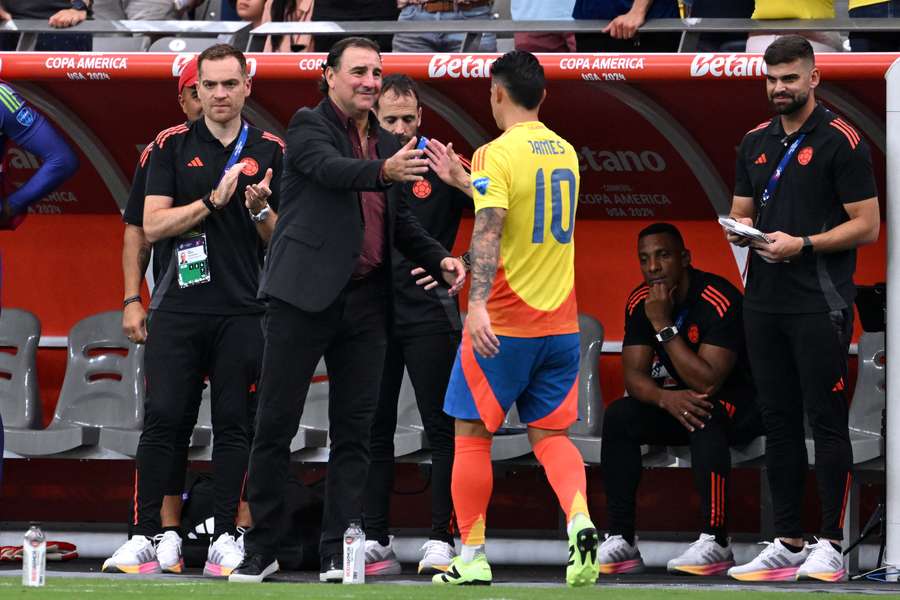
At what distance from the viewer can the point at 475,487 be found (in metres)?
6.20

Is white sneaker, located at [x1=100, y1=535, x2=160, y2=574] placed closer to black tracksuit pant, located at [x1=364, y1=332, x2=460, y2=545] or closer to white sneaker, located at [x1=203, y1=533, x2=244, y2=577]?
white sneaker, located at [x1=203, y1=533, x2=244, y2=577]

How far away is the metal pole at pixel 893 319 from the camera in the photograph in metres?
6.90

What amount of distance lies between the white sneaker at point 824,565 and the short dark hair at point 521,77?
7.01 feet

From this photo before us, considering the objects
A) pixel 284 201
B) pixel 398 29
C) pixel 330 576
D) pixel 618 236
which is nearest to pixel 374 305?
pixel 284 201

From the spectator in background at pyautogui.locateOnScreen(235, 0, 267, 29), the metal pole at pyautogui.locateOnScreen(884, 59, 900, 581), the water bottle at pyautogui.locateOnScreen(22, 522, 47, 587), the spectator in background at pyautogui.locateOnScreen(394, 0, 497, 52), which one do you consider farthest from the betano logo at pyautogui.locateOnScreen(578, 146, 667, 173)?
the water bottle at pyautogui.locateOnScreen(22, 522, 47, 587)

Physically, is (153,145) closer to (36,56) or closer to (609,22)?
(36,56)

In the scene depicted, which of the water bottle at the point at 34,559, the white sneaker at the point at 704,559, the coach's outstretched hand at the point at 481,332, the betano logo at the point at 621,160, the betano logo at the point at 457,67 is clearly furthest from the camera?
the betano logo at the point at 621,160

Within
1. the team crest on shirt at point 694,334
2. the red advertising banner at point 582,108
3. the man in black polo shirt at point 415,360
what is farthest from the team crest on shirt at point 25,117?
the team crest on shirt at point 694,334

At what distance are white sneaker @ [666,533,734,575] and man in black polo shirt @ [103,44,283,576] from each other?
191 cm

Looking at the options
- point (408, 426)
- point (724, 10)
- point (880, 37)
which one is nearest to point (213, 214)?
Answer: point (408, 426)

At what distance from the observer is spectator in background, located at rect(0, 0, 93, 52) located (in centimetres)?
870

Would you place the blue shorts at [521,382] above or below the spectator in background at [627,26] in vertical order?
below

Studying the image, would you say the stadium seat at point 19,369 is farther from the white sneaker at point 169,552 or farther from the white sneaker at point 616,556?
the white sneaker at point 616,556

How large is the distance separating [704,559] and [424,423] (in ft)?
4.35
